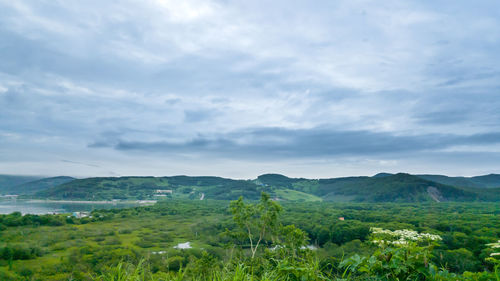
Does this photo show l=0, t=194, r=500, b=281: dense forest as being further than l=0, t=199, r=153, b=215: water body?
No

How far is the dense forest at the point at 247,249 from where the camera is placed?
2.80m

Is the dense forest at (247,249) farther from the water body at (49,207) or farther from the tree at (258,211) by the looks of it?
the water body at (49,207)

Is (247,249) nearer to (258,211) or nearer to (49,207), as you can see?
(258,211)

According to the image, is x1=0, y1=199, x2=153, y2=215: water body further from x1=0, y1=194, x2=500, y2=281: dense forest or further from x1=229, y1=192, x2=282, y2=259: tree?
x1=229, y1=192, x2=282, y2=259: tree

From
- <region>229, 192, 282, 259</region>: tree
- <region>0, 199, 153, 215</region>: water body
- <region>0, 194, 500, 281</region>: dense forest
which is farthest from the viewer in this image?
<region>0, 199, 153, 215</region>: water body

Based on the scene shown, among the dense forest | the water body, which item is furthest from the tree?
the water body

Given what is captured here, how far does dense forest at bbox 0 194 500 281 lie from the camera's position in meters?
2.80

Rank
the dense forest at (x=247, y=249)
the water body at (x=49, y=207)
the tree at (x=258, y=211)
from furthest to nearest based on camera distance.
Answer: the water body at (x=49, y=207), the tree at (x=258, y=211), the dense forest at (x=247, y=249)

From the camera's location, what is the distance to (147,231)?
7894cm

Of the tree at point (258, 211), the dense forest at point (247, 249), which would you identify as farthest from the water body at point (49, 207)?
the tree at point (258, 211)

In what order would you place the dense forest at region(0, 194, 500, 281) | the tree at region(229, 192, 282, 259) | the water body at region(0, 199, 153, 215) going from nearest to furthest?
1. the dense forest at region(0, 194, 500, 281)
2. the tree at region(229, 192, 282, 259)
3. the water body at region(0, 199, 153, 215)

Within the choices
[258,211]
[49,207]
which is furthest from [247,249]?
[49,207]

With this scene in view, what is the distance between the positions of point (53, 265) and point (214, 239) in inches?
1296

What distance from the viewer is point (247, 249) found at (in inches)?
2195
